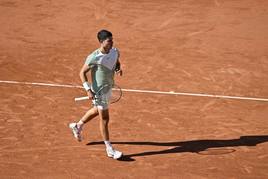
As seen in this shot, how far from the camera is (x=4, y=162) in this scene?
33.8 ft

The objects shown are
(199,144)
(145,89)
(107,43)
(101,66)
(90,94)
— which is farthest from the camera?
(145,89)

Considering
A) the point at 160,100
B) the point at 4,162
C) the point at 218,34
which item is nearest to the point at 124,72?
the point at 160,100

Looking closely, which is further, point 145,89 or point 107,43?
point 145,89

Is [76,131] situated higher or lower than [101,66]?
lower

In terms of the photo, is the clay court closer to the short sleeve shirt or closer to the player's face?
the short sleeve shirt

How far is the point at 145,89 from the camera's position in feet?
43.5

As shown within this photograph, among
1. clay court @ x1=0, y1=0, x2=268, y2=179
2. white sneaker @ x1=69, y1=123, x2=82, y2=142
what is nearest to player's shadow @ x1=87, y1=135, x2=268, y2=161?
clay court @ x1=0, y1=0, x2=268, y2=179

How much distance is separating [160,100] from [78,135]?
2.54m

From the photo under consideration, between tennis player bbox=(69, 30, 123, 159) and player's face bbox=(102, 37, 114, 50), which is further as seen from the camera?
tennis player bbox=(69, 30, 123, 159)

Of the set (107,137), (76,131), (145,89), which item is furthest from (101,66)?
(145,89)

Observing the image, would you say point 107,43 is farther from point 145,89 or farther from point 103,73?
point 145,89

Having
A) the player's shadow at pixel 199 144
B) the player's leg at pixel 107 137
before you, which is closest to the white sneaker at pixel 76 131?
the player's shadow at pixel 199 144

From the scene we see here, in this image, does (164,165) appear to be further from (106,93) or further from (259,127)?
(259,127)

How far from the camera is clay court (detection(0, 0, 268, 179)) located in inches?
409
